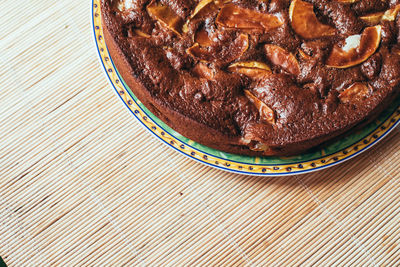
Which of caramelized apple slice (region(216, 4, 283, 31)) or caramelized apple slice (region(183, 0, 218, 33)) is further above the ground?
caramelized apple slice (region(183, 0, 218, 33))

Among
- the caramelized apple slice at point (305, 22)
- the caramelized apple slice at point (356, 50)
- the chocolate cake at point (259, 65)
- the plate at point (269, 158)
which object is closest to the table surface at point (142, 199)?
the plate at point (269, 158)

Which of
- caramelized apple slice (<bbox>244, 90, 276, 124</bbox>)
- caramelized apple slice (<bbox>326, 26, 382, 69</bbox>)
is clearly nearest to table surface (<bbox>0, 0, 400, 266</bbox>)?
caramelized apple slice (<bbox>244, 90, 276, 124</bbox>)

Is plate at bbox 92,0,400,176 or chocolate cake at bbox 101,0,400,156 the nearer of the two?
chocolate cake at bbox 101,0,400,156

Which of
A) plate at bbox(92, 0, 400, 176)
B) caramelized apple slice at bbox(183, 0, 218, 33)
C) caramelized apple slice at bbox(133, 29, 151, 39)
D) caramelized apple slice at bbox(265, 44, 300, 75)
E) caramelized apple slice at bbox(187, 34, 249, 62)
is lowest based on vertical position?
plate at bbox(92, 0, 400, 176)

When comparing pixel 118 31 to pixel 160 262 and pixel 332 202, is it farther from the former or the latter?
pixel 332 202

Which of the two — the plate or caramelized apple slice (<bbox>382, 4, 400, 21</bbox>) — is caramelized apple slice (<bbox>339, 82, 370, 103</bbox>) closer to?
the plate

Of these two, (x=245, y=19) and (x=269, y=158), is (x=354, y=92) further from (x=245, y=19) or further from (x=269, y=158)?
(x=245, y=19)

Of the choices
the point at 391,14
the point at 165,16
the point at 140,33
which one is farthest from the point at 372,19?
the point at 140,33

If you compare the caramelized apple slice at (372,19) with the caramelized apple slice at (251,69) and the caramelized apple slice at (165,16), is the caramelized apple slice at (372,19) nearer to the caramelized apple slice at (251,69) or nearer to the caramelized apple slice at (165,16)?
the caramelized apple slice at (251,69)
